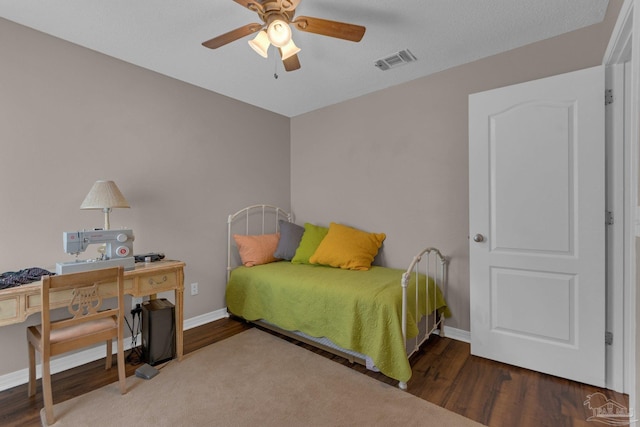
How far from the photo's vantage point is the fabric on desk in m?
1.71

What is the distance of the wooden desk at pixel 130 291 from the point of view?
1643 mm

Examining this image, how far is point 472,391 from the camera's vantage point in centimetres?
189

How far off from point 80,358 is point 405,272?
2673 mm

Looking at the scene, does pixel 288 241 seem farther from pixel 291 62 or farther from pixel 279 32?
pixel 279 32

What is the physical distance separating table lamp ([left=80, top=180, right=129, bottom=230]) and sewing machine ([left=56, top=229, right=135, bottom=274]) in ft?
0.55

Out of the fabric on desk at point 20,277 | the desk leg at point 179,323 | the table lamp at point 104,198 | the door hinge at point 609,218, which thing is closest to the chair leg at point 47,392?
the fabric on desk at point 20,277

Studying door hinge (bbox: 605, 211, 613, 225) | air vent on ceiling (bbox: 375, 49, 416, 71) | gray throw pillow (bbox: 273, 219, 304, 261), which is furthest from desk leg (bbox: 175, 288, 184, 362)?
door hinge (bbox: 605, 211, 613, 225)

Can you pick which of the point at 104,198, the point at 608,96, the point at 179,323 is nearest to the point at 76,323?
the point at 179,323

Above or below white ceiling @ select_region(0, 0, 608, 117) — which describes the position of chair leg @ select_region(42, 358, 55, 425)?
below

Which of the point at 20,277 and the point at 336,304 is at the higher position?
the point at 20,277

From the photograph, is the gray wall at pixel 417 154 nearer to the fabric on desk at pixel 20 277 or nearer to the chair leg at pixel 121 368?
the chair leg at pixel 121 368

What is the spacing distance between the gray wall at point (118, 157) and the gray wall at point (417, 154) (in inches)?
35.0

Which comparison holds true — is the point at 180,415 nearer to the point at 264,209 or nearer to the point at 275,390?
the point at 275,390

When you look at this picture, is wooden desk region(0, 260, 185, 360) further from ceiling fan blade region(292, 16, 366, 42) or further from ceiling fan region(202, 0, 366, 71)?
ceiling fan blade region(292, 16, 366, 42)
